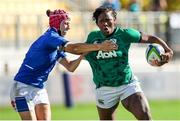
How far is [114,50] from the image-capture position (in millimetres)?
11133

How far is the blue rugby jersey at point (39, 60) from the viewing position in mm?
11103

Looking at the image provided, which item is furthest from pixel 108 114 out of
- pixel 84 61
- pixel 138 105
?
pixel 84 61

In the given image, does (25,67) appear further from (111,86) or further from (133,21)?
(133,21)

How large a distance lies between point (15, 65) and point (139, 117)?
11883mm

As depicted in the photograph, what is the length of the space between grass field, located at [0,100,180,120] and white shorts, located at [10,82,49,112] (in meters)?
7.10

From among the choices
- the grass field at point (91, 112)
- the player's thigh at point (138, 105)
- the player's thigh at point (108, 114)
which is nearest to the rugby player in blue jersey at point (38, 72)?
the player's thigh at point (108, 114)

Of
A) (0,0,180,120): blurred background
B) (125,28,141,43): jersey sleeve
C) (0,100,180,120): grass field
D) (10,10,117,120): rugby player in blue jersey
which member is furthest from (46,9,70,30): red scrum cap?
(0,0,180,120): blurred background

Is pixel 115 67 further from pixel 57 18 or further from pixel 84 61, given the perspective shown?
pixel 84 61

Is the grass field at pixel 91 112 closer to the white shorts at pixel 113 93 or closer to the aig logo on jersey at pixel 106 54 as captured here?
the white shorts at pixel 113 93

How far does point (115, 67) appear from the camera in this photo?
37.5 feet

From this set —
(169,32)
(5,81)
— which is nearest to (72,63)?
(5,81)

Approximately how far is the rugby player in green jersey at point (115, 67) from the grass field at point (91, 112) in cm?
650

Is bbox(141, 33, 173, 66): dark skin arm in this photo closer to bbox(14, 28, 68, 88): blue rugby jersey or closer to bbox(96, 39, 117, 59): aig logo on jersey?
A: bbox(96, 39, 117, 59): aig logo on jersey

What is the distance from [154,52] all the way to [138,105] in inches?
35.3
